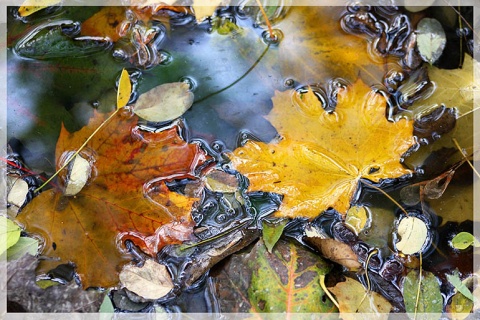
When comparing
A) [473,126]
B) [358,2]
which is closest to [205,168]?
[358,2]

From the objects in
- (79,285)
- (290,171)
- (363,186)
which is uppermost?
(290,171)

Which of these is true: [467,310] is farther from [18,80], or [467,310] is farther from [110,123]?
[18,80]

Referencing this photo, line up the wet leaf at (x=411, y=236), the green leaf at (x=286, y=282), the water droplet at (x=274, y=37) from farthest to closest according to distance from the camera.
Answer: the water droplet at (x=274, y=37) < the wet leaf at (x=411, y=236) < the green leaf at (x=286, y=282)

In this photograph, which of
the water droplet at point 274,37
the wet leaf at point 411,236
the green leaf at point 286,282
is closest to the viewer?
the green leaf at point 286,282

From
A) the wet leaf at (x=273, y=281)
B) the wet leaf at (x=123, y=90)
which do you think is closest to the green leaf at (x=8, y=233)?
the wet leaf at (x=123, y=90)

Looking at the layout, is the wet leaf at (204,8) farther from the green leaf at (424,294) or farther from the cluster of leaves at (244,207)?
the green leaf at (424,294)

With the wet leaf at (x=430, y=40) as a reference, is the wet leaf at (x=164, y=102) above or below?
below

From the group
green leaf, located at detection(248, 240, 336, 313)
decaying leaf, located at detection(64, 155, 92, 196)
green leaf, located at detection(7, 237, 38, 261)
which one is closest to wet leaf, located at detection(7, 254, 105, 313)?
green leaf, located at detection(7, 237, 38, 261)
